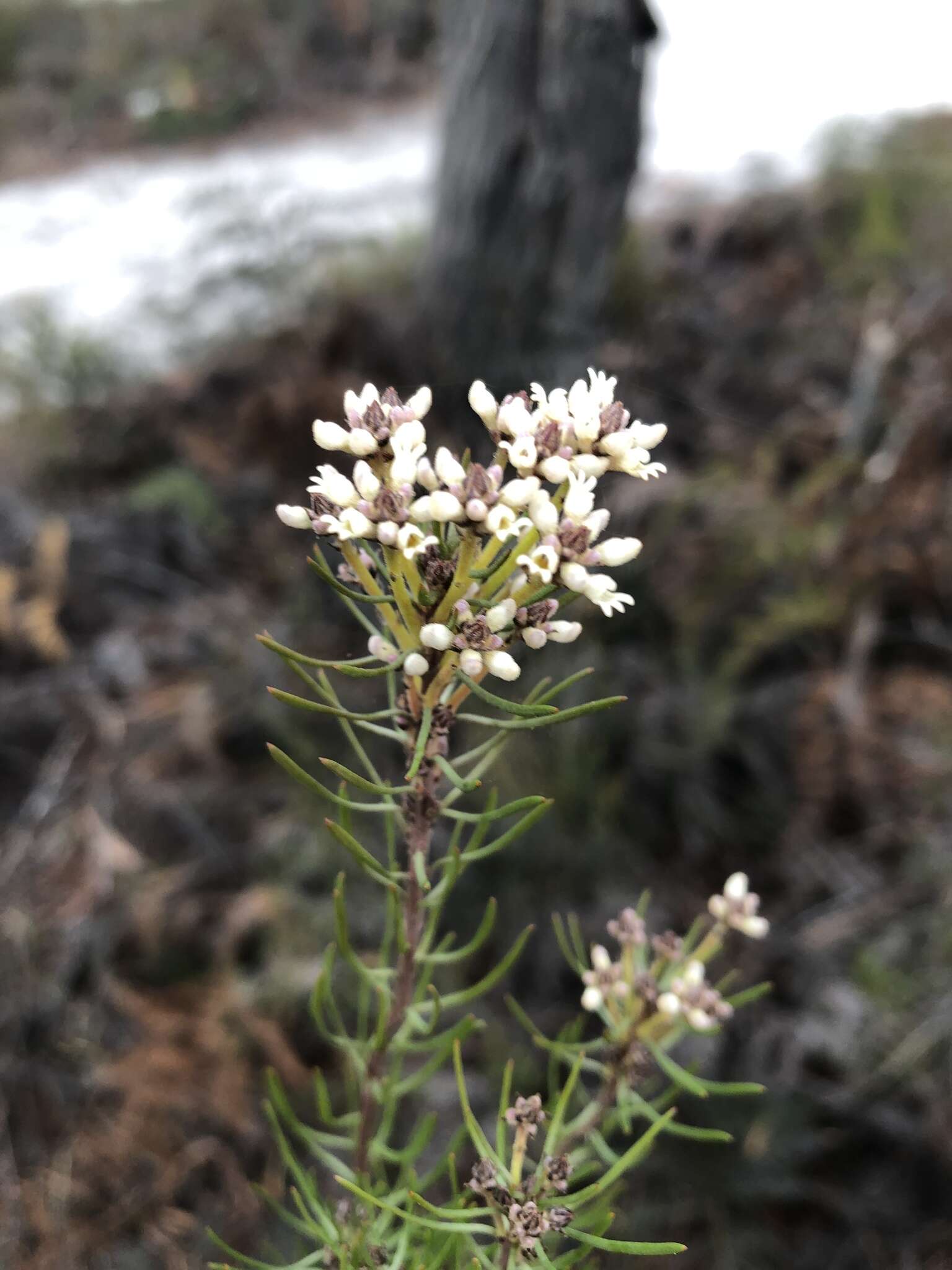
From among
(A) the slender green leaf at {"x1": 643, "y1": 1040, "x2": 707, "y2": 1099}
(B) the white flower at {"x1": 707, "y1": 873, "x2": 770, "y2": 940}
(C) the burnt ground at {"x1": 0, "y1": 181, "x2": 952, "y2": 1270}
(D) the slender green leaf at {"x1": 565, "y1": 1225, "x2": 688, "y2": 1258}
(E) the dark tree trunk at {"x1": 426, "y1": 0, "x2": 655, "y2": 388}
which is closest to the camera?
(D) the slender green leaf at {"x1": 565, "y1": 1225, "x2": 688, "y2": 1258}

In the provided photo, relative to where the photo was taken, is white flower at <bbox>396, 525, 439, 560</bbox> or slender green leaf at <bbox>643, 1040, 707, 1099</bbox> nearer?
white flower at <bbox>396, 525, 439, 560</bbox>

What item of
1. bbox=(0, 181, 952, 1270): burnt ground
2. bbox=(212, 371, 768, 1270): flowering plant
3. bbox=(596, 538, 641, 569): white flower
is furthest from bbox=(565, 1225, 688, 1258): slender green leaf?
bbox=(0, 181, 952, 1270): burnt ground

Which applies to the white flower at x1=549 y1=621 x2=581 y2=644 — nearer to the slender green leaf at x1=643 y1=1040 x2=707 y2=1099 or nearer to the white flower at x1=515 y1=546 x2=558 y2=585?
the white flower at x1=515 y1=546 x2=558 y2=585

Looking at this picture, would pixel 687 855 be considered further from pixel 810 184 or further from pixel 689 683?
pixel 810 184

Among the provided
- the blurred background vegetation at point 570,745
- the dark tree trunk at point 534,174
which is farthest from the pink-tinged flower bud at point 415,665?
the dark tree trunk at point 534,174

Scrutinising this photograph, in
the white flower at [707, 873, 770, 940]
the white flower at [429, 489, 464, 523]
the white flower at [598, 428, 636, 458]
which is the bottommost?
the white flower at [707, 873, 770, 940]

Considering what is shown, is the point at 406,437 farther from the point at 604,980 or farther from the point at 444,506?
the point at 604,980

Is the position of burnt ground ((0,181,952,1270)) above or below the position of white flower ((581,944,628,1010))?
below

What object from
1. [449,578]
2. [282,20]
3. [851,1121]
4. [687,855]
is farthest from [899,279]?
[282,20]
